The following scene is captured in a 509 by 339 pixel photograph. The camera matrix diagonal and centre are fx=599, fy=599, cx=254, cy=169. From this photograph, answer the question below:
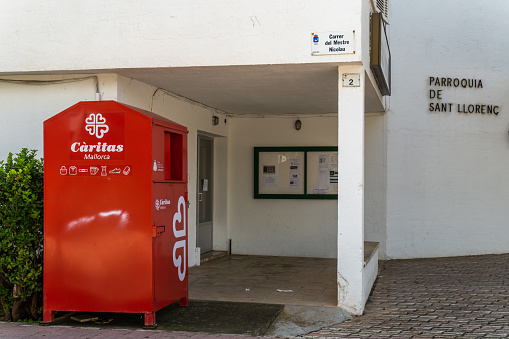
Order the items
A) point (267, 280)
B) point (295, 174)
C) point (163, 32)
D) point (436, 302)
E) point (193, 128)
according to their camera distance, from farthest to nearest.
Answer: point (295, 174) → point (193, 128) → point (267, 280) → point (436, 302) → point (163, 32)

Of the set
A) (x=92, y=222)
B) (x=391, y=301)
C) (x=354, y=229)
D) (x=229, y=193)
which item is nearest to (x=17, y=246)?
(x=92, y=222)

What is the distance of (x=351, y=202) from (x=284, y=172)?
4.79 meters

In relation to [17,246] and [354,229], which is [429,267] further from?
[17,246]

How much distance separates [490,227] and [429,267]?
6.46ft

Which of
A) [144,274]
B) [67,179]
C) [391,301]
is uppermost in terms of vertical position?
[67,179]

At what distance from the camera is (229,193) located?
11578 millimetres

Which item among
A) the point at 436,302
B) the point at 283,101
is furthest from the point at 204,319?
the point at 283,101

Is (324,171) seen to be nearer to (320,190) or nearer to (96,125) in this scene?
(320,190)

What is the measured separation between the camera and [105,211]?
233 inches

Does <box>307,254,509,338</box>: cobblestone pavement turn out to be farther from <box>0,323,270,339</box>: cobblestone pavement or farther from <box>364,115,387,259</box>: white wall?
<box>0,323,270,339</box>: cobblestone pavement

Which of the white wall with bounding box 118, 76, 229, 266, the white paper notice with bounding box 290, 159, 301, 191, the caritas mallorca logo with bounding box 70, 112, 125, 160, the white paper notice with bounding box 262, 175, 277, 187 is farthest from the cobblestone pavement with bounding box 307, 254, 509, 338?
the white wall with bounding box 118, 76, 229, 266

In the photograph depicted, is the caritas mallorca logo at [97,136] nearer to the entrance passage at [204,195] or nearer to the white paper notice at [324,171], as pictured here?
the entrance passage at [204,195]

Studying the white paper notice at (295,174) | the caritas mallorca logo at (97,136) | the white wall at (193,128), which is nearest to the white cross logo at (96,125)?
the caritas mallorca logo at (97,136)

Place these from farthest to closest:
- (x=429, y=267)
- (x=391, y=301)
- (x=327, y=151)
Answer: (x=327, y=151) → (x=429, y=267) → (x=391, y=301)
